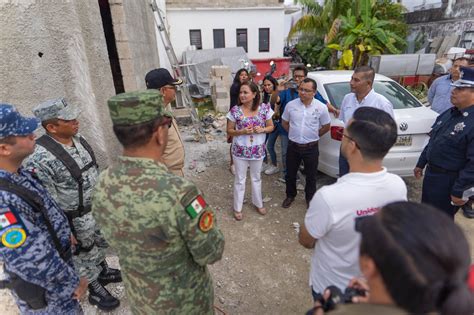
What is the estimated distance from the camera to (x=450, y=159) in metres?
2.40

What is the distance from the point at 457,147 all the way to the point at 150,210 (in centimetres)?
248

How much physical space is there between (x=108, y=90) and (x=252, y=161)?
2.14 meters

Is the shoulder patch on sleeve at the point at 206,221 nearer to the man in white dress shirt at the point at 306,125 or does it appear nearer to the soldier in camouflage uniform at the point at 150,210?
the soldier in camouflage uniform at the point at 150,210

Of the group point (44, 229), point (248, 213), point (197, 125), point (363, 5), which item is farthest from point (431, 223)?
point (363, 5)

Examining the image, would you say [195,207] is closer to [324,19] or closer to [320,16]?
[324,19]

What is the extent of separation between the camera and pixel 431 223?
30.0 inches

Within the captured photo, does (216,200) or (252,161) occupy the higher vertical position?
(252,161)

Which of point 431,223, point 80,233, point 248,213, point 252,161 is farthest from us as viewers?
point 248,213

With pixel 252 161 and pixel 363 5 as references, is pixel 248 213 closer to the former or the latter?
pixel 252 161

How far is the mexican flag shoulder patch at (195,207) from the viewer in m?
1.24

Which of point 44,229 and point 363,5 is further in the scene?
point 363,5

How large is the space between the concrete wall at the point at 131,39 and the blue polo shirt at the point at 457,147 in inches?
178

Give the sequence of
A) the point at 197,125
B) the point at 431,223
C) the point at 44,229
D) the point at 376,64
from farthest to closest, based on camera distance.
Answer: the point at 376,64, the point at 197,125, the point at 44,229, the point at 431,223

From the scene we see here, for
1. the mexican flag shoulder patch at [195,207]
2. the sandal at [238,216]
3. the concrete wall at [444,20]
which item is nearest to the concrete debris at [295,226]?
the sandal at [238,216]
